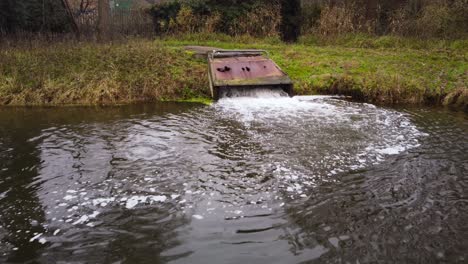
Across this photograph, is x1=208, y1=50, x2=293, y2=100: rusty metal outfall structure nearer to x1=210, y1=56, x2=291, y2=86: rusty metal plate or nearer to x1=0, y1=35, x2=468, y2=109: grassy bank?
x1=210, y1=56, x2=291, y2=86: rusty metal plate

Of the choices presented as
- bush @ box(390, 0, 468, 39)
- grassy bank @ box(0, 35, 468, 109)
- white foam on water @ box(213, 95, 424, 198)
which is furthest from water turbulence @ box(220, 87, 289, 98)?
bush @ box(390, 0, 468, 39)

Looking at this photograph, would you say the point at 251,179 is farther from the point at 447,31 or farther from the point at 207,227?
the point at 447,31

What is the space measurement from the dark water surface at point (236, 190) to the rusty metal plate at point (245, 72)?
5.99 ft

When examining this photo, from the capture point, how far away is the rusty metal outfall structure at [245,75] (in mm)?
10109

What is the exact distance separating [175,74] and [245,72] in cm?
230

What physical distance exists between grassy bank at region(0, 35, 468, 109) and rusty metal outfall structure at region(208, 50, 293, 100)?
0.73 meters

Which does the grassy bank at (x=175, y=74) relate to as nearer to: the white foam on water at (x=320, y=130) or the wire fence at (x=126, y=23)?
the white foam on water at (x=320, y=130)

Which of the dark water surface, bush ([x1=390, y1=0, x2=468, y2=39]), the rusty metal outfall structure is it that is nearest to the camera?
the dark water surface

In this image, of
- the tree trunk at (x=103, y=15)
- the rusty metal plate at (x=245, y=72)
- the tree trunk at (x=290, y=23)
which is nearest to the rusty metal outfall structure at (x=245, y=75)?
the rusty metal plate at (x=245, y=72)

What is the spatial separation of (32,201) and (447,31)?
15.7m

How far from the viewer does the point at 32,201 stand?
4.92m

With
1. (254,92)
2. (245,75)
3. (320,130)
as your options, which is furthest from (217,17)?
(320,130)

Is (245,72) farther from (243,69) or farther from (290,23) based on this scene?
(290,23)

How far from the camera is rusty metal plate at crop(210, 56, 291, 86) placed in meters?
10.2
